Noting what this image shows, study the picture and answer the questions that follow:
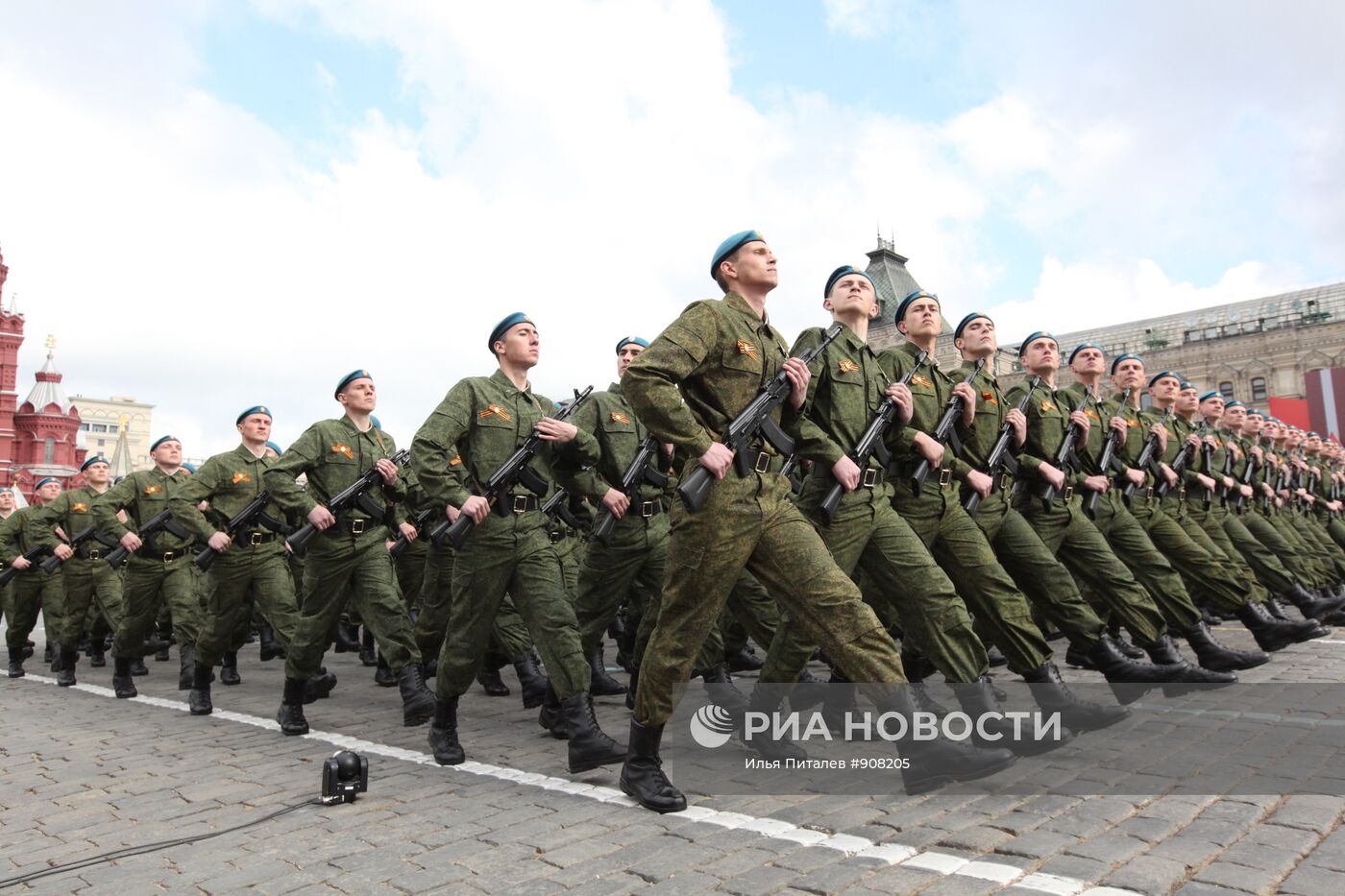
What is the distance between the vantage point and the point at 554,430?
17.9 ft

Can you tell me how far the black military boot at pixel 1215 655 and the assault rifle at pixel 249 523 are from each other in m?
6.83

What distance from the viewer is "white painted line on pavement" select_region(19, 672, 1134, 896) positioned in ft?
9.52

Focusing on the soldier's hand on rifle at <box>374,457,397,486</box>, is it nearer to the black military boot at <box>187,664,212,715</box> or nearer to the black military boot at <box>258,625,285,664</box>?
the black military boot at <box>187,664,212,715</box>

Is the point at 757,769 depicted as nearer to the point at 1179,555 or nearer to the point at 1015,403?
the point at 1015,403

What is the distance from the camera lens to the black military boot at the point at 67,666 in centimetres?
953

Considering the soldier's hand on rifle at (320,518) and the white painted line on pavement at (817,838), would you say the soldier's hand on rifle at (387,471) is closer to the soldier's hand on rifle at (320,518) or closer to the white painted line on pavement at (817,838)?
the soldier's hand on rifle at (320,518)

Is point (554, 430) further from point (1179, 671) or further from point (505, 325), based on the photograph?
point (1179, 671)

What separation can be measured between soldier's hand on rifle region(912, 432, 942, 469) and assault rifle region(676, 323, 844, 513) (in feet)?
4.44

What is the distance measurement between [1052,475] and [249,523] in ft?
19.9

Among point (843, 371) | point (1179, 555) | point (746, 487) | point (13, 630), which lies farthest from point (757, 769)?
point (13, 630)

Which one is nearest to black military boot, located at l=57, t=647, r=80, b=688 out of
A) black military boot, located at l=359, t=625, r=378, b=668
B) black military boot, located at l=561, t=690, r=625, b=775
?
black military boot, located at l=359, t=625, r=378, b=668

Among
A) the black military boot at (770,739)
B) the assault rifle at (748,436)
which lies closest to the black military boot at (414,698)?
the black military boot at (770,739)

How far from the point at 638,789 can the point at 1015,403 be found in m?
3.96

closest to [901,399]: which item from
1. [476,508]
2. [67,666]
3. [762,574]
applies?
[762,574]
